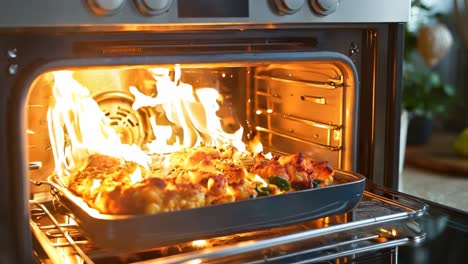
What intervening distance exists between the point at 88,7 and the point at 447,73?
6.44 ft

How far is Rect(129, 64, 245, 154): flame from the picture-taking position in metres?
1.25

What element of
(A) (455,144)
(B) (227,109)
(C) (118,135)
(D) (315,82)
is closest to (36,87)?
(C) (118,135)

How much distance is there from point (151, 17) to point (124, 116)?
0.35 m

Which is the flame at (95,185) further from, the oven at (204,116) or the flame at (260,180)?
the flame at (260,180)

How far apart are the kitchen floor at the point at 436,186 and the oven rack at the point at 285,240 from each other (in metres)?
0.65

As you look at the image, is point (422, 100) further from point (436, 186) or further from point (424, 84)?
point (436, 186)

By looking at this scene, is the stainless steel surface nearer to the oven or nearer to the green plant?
the oven

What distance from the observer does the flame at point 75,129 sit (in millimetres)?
1120

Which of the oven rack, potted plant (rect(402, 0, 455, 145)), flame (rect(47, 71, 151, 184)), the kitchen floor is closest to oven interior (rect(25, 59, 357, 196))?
flame (rect(47, 71, 151, 184))

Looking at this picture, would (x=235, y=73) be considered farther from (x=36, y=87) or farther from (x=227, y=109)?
(x=36, y=87)

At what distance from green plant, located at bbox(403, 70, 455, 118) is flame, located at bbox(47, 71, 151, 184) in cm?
131

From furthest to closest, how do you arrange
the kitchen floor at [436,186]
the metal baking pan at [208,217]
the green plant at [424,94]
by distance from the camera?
the green plant at [424,94], the kitchen floor at [436,186], the metal baking pan at [208,217]

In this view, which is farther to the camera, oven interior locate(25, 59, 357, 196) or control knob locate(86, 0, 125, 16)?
oven interior locate(25, 59, 357, 196)

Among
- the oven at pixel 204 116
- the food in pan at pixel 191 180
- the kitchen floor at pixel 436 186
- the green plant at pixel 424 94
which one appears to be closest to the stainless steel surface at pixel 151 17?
the oven at pixel 204 116
